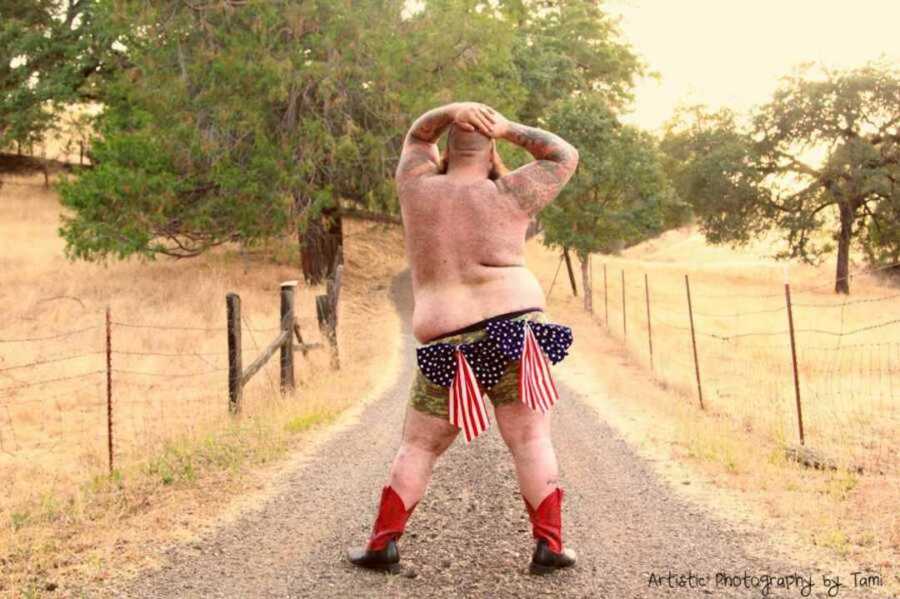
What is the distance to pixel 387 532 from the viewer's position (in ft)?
13.0

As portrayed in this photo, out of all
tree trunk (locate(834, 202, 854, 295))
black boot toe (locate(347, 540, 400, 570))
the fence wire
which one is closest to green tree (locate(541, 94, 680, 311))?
the fence wire

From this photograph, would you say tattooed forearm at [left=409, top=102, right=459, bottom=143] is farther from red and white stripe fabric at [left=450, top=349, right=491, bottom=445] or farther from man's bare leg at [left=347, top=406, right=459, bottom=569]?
man's bare leg at [left=347, top=406, right=459, bottom=569]

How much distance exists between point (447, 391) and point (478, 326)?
343 mm

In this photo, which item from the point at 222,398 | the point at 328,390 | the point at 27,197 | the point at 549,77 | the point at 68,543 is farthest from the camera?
the point at 27,197

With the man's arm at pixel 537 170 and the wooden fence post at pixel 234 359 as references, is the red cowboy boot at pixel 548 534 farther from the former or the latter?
the wooden fence post at pixel 234 359

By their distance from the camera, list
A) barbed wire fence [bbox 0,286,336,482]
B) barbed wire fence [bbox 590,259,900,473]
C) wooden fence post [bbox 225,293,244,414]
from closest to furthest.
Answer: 1. barbed wire fence [bbox 590,259,900,473]
2. wooden fence post [bbox 225,293,244,414]
3. barbed wire fence [bbox 0,286,336,482]

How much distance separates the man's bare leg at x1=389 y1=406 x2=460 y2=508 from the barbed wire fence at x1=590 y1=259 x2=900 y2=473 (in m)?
4.03

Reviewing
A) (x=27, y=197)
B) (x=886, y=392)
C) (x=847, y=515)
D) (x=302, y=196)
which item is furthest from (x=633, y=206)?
(x=27, y=197)

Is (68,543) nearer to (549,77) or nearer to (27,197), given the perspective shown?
(549,77)

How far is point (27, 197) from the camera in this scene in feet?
111

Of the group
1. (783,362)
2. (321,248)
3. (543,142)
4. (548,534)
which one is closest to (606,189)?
(321,248)

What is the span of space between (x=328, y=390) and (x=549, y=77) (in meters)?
22.7

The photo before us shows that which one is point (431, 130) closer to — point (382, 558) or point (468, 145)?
point (468, 145)

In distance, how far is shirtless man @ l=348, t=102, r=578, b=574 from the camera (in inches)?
153
